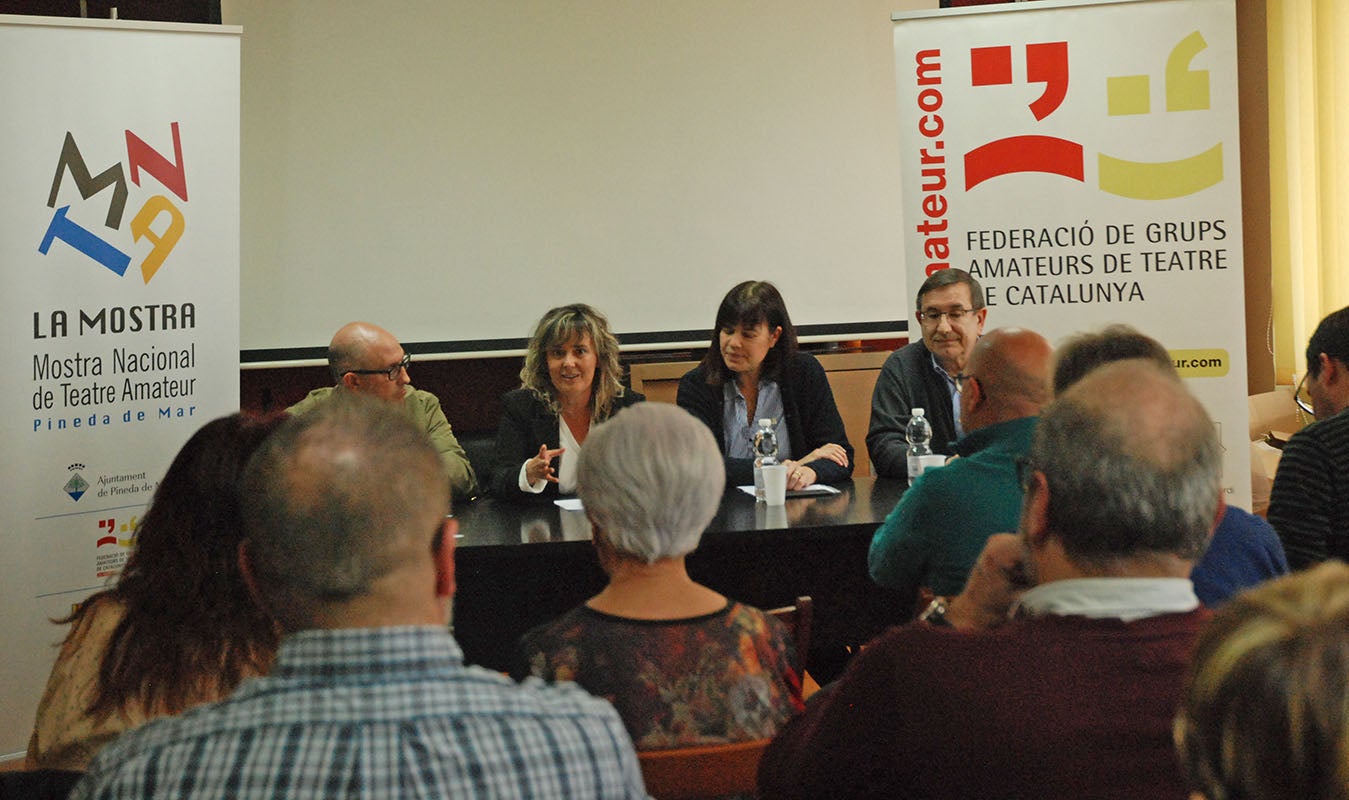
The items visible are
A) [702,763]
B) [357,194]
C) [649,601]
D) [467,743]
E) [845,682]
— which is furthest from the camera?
[357,194]

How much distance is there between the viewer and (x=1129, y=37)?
4055 millimetres

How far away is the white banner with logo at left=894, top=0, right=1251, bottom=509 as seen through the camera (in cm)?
402

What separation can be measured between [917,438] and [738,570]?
2.52 ft

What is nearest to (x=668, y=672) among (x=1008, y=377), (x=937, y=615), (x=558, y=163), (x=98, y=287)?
(x=937, y=615)

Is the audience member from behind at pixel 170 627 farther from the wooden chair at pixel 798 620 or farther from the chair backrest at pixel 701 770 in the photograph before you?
the wooden chair at pixel 798 620

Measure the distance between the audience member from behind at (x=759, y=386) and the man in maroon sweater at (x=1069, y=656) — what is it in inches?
102

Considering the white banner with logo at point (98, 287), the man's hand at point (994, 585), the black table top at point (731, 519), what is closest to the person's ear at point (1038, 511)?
the man's hand at point (994, 585)

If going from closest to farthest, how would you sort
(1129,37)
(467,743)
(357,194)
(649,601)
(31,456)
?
1. (467,743)
2. (649,601)
3. (31,456)
4. (1129,37)
5. (357,194)

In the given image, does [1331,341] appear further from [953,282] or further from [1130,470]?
[1130,470]

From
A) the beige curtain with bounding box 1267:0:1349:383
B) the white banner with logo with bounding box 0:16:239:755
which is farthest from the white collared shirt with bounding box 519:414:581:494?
the beige curtain with bounding box 1267:0:1349:383

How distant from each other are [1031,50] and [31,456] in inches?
138

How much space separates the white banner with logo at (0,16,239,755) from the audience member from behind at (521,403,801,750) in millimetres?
2430

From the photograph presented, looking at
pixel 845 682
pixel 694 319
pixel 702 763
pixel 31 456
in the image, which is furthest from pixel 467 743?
pixel 694 319

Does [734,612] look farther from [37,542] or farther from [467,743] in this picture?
[37,542]
